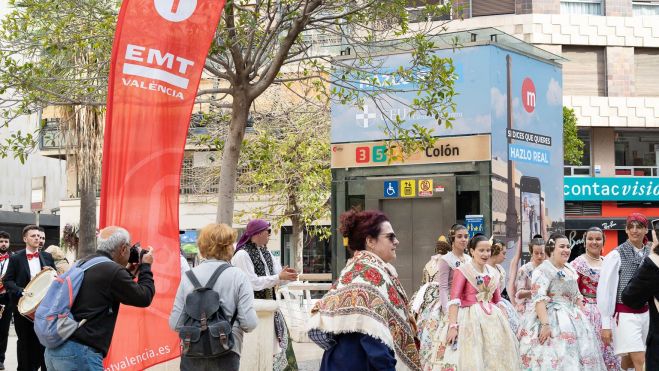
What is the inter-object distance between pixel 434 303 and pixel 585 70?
28.1 metres

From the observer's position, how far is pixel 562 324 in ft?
39.3

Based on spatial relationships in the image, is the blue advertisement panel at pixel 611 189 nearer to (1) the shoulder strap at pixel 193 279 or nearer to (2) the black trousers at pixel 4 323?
(2) the black trousers at pixel 4 323

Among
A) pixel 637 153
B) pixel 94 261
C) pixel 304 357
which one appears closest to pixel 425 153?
pixel 304 357

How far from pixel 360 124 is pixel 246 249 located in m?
8.09

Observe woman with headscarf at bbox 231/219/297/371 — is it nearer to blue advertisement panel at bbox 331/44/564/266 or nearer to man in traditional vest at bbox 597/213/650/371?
man in traditional vest at bbox 597/213/650/371

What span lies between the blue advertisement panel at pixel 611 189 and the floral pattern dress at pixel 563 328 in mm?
27867

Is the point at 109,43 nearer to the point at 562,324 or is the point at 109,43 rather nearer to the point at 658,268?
the point at 562,324

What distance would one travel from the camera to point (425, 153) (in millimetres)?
17453

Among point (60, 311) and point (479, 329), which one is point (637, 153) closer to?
point (479, 329)

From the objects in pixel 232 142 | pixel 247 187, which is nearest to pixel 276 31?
pixel 232 142

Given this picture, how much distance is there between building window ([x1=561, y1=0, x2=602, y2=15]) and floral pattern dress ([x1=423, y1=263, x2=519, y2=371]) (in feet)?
102

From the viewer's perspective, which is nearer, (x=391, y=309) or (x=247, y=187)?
(x=391, y=309)

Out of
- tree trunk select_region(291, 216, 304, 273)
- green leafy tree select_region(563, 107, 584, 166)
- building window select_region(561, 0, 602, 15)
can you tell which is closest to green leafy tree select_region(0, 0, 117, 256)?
tree trunk select_region(291, 216, 304, 273)

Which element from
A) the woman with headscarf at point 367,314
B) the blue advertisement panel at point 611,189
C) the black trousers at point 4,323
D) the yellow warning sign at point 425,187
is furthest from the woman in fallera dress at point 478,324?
the blue advertisement panel at point 611,189
